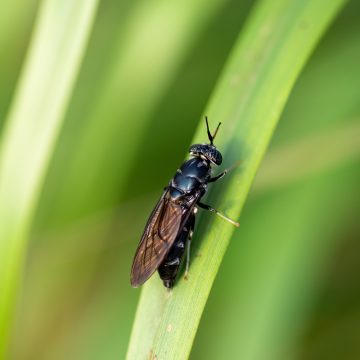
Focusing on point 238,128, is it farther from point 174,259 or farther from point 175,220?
point 174,259

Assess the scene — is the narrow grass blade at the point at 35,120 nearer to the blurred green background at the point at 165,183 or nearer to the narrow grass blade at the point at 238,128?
the blurred green background at the point at 165,183

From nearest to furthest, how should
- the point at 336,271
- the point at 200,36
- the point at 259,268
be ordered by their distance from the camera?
the point at 259,268 → the point at 336,271 → the point at 200,36

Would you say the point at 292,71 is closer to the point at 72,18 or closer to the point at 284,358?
the point at 72,18

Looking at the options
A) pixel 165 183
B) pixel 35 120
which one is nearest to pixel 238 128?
pixel 165 183

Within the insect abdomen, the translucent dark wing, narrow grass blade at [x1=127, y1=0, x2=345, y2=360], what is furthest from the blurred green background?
the translucent dark wing

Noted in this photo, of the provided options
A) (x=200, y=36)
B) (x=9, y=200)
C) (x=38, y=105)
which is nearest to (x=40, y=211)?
(x=9, y=200)

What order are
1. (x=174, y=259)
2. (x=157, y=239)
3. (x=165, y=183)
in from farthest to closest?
(x=165, y=183) < (x=157, y=239) < (x=174, y=259)

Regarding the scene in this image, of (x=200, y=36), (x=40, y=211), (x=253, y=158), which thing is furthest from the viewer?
(x=200, y=36)
